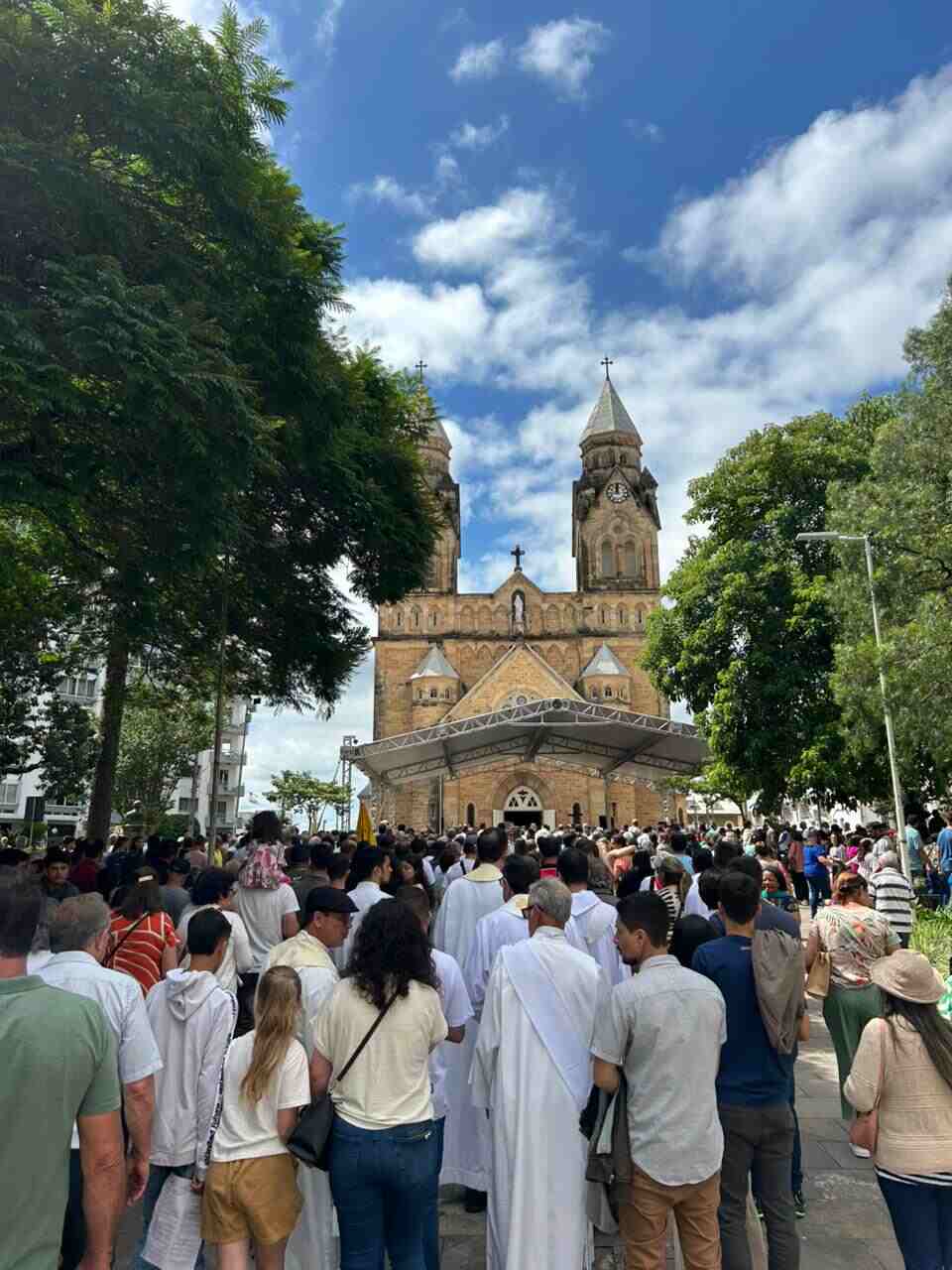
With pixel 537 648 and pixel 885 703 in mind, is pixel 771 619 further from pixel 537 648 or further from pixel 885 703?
pixel 537 648

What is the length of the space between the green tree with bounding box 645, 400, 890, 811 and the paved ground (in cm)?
1357

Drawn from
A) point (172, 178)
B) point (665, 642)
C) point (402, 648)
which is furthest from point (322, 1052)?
point (402, 648)

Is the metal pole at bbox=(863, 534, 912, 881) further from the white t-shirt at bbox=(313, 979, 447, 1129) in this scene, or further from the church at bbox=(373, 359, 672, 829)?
the church at bbox=(373, 359, 672, 829)

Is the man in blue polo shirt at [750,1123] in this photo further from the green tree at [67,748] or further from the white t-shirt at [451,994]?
the green tree at [67,748]

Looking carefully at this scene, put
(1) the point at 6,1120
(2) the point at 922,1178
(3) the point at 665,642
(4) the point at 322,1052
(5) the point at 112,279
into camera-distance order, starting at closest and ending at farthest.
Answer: (1) the point at 6,1120, (2) the point at 922,1178, (4) the point at 322,1052, (5) the point at 112,279, (3) the point at 665,642

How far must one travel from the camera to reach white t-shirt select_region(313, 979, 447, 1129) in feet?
9.89

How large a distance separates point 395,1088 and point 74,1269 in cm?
145

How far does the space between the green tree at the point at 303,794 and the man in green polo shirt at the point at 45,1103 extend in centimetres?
6630

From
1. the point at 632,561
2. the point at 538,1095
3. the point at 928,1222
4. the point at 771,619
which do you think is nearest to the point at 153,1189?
the point at 538,1095

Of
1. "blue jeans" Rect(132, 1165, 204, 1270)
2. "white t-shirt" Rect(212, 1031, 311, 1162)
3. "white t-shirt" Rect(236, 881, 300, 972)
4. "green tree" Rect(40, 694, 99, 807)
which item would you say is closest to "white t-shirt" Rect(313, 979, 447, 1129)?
"white t-shirt" Rect(212, 1031, 311, 1162)

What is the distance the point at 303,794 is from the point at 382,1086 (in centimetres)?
6801

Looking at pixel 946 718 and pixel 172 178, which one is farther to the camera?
pixel 946 718

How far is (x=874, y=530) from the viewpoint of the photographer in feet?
48.4

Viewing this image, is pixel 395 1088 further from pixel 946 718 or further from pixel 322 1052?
pixel 946 718
